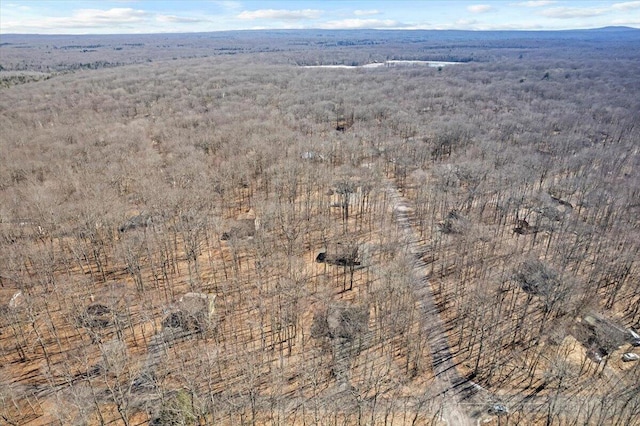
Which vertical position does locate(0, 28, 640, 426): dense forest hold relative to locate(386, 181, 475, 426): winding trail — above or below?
above

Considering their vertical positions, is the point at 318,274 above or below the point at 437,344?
above

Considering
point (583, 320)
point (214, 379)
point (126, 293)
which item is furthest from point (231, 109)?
point (583, 320)

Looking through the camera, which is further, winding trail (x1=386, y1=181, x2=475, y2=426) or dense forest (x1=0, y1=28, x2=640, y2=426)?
dense forest (x1=0, y1=28, x2=640, y2=426)

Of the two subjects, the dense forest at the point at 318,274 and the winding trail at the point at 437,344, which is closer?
the winding trail at the point at 437,344

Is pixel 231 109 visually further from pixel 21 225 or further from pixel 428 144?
pixel 21 225

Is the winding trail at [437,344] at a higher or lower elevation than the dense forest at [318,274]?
lower
